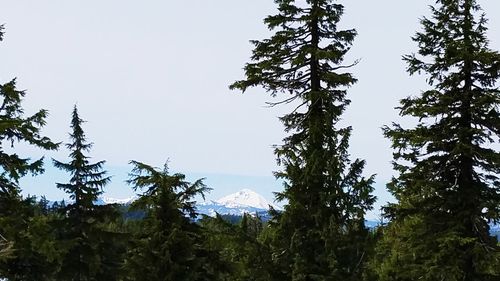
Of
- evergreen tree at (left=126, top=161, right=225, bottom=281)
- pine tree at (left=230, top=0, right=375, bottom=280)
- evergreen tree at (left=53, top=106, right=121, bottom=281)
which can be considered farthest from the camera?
evergreen tree at (left=53, top=106, right=121, bottom=281)

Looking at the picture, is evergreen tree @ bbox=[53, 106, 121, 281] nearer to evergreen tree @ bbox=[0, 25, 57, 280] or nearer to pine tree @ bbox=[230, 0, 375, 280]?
evergreen tree @ bbox=[0, 25, 57, 280]

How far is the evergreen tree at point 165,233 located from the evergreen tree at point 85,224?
8.25 metres

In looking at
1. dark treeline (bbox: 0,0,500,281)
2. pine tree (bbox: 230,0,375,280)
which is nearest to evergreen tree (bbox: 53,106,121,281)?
dark treeline (bbox: 0,0,500,281)

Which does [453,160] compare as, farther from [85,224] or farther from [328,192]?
[85,224]

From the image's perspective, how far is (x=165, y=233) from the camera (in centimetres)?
1900

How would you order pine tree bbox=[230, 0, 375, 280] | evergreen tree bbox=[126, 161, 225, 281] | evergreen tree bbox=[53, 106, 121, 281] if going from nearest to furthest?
pine tree bbox=[230, 0, 375, 280]
evergreen tree bbox=[126, 161, 225, 281]
evergreen tree bbox=[53, 106, 121, 281]

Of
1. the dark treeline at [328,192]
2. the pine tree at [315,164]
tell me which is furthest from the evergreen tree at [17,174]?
the pine tree at [315,164]

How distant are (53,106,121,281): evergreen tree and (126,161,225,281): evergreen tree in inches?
325

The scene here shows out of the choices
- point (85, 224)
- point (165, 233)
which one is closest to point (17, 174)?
point (165, 233)

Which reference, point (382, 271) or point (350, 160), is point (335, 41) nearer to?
point (350, 160)

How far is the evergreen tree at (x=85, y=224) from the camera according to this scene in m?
26.5

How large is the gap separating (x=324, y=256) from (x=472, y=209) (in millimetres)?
6198

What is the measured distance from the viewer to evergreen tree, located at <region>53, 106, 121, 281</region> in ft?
87.1

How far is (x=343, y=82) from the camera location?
49.1 feet
